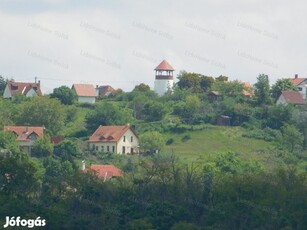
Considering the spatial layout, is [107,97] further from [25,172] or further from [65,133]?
[25,172]

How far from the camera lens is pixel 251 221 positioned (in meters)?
62.9

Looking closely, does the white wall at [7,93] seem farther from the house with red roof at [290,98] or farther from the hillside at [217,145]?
the house with red roof at [290,98]

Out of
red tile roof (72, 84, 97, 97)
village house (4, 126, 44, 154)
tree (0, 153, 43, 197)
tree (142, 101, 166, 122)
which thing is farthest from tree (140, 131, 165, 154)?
tree (0, 153, 43, 197)

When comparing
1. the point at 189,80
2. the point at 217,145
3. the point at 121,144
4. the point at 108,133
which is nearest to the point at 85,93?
the point at 189,80

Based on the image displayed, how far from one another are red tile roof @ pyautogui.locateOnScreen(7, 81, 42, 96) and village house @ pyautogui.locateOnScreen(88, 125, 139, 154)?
17.2m

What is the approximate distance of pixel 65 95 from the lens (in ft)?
351

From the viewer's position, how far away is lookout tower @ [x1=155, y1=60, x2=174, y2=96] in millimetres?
112188

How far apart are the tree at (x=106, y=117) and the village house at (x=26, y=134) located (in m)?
5.08

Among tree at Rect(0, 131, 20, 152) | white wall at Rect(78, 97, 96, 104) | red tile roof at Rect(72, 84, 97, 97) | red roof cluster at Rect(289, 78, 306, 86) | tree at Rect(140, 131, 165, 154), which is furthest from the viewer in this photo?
red tile roof at Rect(72, 84, 97, 97)

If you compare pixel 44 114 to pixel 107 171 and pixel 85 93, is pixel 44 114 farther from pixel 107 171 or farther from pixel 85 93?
pixel 107 171

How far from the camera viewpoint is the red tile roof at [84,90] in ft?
361

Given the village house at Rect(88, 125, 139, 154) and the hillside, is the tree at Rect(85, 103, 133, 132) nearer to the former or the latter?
the village house at Rect(88, 125, 139, 154)

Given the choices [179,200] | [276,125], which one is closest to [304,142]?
[276,125]

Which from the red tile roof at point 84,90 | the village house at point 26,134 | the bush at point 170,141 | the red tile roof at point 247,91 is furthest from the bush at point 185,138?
the red tile roof at point 84,90
